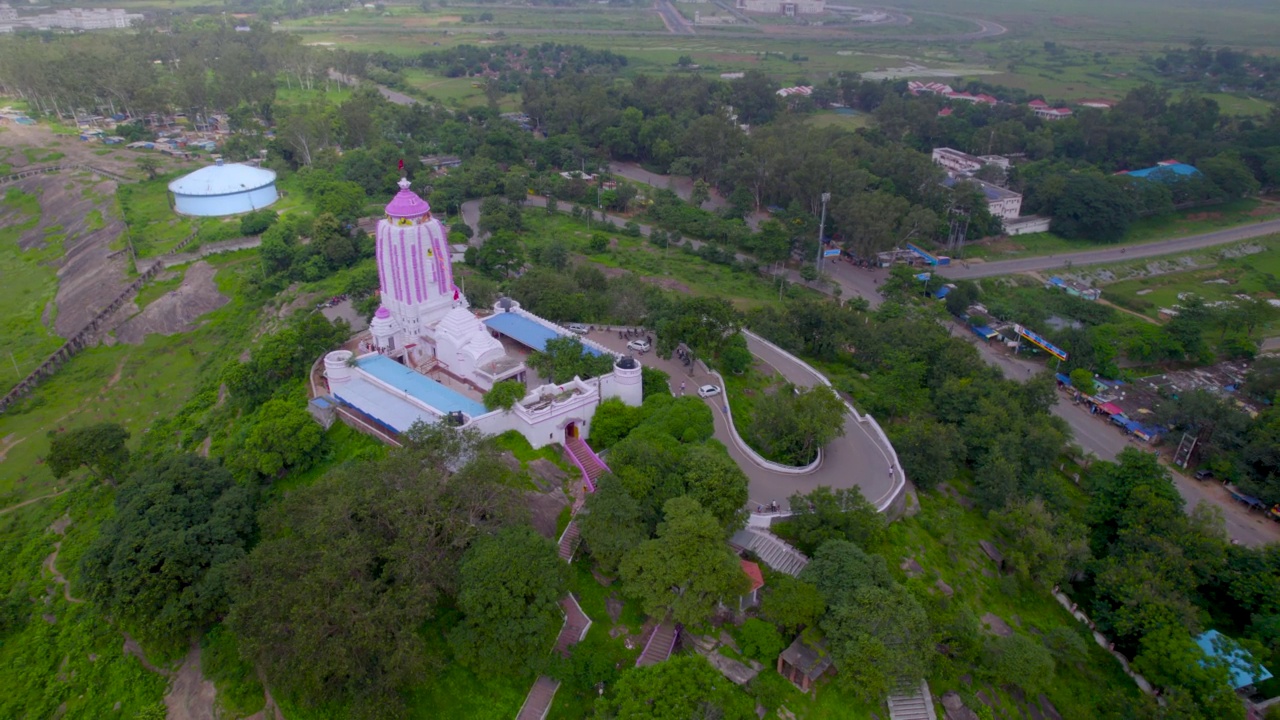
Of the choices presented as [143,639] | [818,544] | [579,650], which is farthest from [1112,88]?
[143,639]

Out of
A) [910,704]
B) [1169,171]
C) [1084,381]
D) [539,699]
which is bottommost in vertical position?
[1084,381]

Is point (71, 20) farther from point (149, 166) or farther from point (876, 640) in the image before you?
point (876, 640)

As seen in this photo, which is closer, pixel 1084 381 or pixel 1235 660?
pixel 1235 660

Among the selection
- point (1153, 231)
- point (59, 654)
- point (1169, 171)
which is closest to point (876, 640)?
point (59, 654)

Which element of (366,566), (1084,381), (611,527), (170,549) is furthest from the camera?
(1084,381)

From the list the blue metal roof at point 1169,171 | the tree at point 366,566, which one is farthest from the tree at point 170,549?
the blue metal roof at point 1169,171

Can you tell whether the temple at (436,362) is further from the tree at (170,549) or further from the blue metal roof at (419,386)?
the tree at (170,549)
